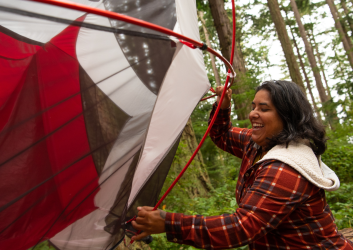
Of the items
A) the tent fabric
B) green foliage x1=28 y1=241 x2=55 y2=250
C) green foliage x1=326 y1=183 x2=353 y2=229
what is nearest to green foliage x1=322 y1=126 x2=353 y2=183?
green foliage x1=326 y1=183 x2=353 y2=229

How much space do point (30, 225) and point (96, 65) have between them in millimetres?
857

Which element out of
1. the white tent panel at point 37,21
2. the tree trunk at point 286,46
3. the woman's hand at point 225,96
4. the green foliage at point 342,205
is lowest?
the green foliage at point 342,205

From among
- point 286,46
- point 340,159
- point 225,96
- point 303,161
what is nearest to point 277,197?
point 303,161

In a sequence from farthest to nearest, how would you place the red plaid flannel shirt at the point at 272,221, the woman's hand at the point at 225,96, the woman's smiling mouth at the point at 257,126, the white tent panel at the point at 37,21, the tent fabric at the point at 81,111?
the woman's hand at the point at 225,96, the woman's smiling mouth at the point at 257,126, the red plaid flannel shirt at the point at 272,221, the tent fabric at the point at 81,111, the white tent panel at the point at 37,21

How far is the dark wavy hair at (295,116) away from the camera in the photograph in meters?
1.59

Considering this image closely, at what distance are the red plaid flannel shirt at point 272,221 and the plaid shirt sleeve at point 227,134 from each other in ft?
2.33

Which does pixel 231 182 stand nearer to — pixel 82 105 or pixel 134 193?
pixel 134 193

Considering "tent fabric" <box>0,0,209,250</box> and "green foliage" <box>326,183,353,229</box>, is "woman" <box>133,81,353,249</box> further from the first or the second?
"green foliage" <box>326,183,353,229</box>

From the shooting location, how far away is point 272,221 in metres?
1.35

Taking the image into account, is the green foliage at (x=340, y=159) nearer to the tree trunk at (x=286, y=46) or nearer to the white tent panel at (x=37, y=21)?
the tree trunk at (x=286, y=46)

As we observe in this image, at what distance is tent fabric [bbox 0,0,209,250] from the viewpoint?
1.23m

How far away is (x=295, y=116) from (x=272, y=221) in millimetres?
630

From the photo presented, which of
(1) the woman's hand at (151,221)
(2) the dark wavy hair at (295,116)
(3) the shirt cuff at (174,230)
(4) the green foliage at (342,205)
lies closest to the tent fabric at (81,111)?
(1) the woman's hand at (151,221)

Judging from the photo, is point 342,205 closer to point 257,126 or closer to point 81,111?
point 257,126
